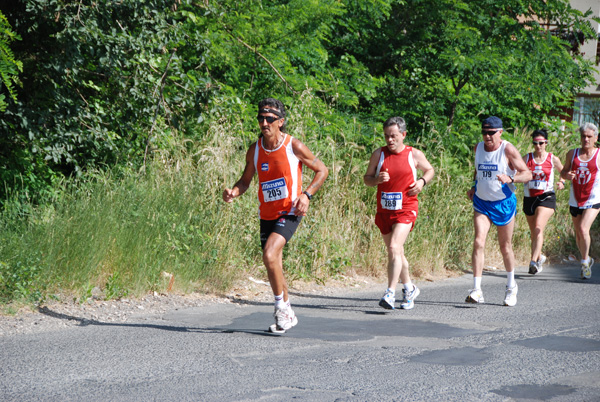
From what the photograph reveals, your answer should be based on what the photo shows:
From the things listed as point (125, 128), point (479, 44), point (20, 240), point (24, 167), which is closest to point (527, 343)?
point (20, 240)

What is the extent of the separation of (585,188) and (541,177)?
0.62m

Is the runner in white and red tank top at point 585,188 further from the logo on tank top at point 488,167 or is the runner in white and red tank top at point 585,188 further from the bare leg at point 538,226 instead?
the logo on tank top at point 488,167

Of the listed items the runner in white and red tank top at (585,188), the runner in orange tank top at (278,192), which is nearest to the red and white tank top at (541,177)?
the runner in white and red tank top at (585,188)

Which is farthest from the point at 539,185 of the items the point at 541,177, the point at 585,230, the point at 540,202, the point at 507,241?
the point at 507,241

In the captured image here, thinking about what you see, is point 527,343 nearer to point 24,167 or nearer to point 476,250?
→ point 476,250

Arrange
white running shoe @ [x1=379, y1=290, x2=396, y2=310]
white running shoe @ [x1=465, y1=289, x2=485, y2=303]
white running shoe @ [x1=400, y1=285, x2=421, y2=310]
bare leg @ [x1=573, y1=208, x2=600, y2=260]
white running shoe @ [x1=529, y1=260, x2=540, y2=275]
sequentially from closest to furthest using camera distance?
white running shoe @ [x1=379, y1=290, x2=396, y2=310] → white running shoe @ [x1=400, y1=285, x2=421, y2=310] → white running shoe @ [x1=465, y1=289, x2=485, y2=303] → bare leg @ [x1=573, y1=208, x2=600, y2=260] → white running shoe @ [x1=529, y1=260, x2=540, y2=275]

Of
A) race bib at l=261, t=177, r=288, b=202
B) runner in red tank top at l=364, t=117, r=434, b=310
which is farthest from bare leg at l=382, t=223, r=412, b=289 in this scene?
race bib at l=261, t=177, r=288, b=202

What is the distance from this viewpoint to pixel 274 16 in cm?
1161

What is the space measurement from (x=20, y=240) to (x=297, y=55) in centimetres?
646

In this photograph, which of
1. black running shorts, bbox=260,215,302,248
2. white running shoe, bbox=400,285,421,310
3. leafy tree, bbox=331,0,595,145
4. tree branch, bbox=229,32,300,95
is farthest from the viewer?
leafy tree, bbox=331,0,595,145

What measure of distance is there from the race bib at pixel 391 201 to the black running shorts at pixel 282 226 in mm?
1505

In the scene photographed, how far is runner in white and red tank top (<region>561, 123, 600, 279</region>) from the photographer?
33.3 ft

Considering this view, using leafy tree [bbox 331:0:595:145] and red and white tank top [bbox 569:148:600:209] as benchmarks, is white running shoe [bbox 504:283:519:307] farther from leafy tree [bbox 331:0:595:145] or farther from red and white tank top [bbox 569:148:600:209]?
leafy tree [bbox 331:0:595:145]

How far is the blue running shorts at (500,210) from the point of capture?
785 cm
